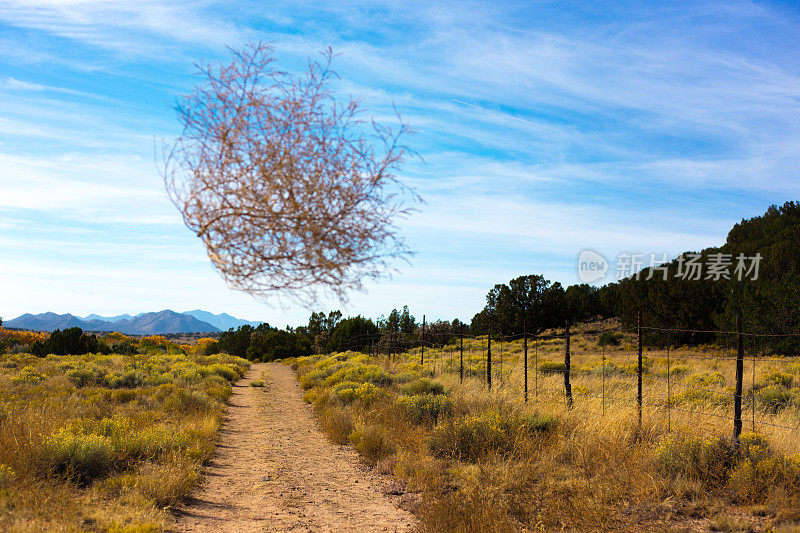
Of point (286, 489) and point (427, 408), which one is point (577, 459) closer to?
point (427, 408)

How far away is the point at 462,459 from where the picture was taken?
9734mm

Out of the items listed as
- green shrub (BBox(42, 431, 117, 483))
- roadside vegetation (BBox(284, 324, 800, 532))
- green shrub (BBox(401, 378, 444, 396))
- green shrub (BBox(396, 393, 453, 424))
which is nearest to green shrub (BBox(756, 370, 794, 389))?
roadside vegetation (BBox(284, 324, 800, 532))

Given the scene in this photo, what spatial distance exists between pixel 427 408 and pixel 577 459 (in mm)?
4580

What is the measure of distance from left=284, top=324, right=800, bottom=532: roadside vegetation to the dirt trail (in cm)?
55

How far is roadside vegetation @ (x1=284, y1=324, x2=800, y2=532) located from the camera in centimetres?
663

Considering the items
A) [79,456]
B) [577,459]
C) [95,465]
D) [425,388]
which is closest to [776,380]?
[425,388]

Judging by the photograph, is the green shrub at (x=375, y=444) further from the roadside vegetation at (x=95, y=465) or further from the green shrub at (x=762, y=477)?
the green shrub at (x=762, y=477)

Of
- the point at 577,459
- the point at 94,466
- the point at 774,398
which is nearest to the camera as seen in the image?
the point at 94,466

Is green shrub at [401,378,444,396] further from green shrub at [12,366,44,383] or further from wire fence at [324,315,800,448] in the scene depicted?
green shrub at [12,366,44,383]

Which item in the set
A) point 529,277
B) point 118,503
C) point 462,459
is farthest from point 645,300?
point 118,503

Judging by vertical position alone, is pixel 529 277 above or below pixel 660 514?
above

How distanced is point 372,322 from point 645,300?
23850 mm

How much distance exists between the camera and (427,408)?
41.5 feet

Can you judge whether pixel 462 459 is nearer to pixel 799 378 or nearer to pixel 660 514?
pixel 660 514
